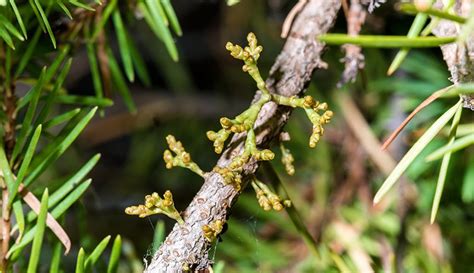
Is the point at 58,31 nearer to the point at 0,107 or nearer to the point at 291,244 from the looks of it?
the point at 0,107

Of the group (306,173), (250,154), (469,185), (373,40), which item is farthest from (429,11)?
(306,173)

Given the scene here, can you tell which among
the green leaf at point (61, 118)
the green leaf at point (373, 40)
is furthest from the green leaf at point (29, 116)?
the green leaf at point (373, 40)

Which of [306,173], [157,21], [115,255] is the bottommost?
[306,173]

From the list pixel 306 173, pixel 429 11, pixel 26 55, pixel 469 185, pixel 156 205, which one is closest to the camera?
pixel 429 11

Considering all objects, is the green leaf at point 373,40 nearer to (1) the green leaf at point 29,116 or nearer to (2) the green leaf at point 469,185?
(1) the green leaf at point 29,116

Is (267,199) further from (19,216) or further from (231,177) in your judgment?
(19,216)

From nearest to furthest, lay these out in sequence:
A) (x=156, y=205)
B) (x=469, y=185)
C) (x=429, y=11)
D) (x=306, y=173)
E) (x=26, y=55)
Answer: (x=429, y=11) < (x=156, y=205) < (x=26, y=55) < (x=469, y=185) < (x=306, y=173)
